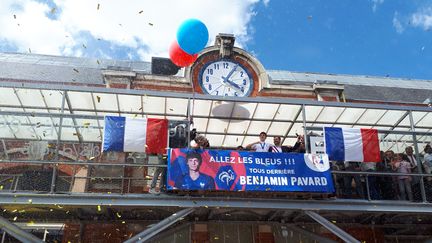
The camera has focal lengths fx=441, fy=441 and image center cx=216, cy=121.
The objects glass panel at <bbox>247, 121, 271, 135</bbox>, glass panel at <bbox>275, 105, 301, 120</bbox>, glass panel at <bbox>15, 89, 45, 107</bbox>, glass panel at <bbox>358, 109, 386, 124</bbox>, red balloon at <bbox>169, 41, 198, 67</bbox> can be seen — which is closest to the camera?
red balloon at <bbox>169, 41, 198, 67</bbox>

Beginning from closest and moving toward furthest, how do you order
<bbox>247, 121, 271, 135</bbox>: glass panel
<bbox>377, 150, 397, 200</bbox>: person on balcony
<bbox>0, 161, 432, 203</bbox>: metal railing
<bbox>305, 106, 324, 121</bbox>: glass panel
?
<bbox>0, 161, 432, 203</bbox>: metal railing < <bbox>377, 150, 397, 200</bbox>: person on balcony < <bbox>305, 106, 324, 121</bbox>: glass panel < <bbox>247, 121, 271, 135</bbox>: glass panel

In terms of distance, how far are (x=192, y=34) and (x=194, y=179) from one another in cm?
279

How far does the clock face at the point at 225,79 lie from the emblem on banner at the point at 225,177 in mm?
5909

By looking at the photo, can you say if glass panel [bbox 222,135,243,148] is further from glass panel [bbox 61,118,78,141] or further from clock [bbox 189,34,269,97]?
glass panel [bbox 61,118,78,141]

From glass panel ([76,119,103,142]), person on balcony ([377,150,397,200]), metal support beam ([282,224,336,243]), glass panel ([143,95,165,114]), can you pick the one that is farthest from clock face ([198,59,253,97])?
person on balcony ([377,150,397,200])

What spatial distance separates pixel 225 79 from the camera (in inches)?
576

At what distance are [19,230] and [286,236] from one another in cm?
642

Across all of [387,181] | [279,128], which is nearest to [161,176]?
[279,128]

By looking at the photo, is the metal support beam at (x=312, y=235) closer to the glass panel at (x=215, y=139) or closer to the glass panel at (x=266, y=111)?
the glass panel at (x=266, y=111)

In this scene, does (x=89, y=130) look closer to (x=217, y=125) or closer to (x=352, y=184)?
(x=217, y=125)

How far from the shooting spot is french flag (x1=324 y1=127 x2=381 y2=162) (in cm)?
932

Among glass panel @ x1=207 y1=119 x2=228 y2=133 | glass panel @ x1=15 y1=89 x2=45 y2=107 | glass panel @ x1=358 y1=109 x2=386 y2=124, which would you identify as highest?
glass panel @ x1=358 y1=109 x2=386 y2=124

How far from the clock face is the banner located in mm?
5622

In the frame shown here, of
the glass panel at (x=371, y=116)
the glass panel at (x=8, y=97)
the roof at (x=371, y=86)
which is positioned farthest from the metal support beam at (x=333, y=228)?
the roof at (x=371, y=86)
